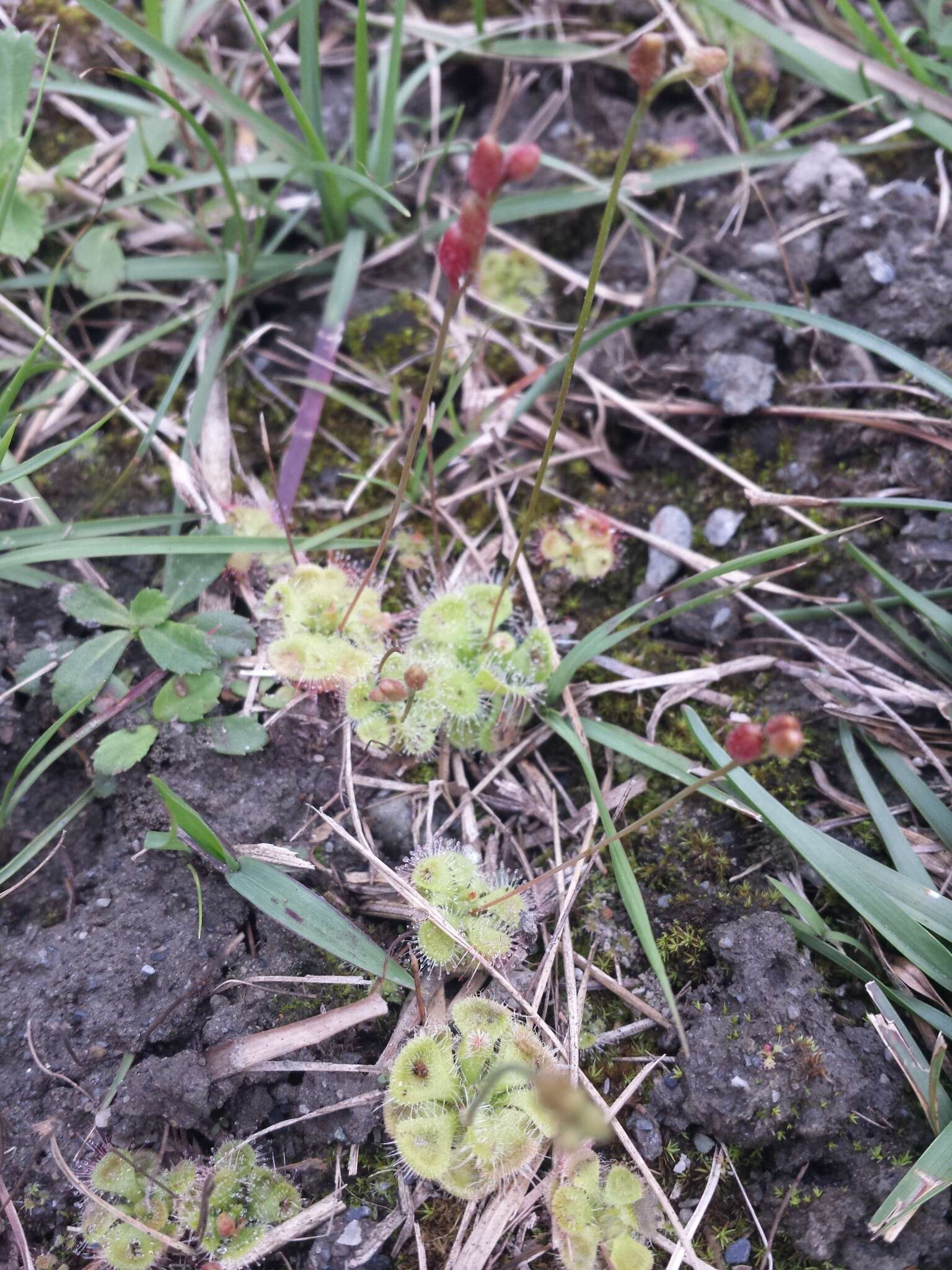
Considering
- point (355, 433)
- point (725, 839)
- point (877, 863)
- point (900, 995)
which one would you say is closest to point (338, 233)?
point (355, 433)

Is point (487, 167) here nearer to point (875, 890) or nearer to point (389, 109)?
point (389, 109)

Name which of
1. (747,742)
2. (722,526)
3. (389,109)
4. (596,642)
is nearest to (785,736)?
(747,742)

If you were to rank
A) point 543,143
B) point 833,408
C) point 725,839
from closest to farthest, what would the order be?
point 725,839 → point 833,408 → point 543,143

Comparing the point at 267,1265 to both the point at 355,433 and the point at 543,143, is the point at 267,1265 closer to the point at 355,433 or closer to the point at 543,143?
the point at 355,433

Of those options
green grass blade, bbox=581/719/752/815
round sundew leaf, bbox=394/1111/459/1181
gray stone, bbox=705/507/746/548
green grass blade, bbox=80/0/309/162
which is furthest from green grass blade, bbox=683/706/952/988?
green grass blade, bbox=80/0/309/162

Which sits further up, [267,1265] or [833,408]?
[833,408]

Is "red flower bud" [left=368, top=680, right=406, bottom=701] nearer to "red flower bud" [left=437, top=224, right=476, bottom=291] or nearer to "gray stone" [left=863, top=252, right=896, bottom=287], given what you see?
"red flower bud" [left=437, top=224, right=476, bottom=291]
